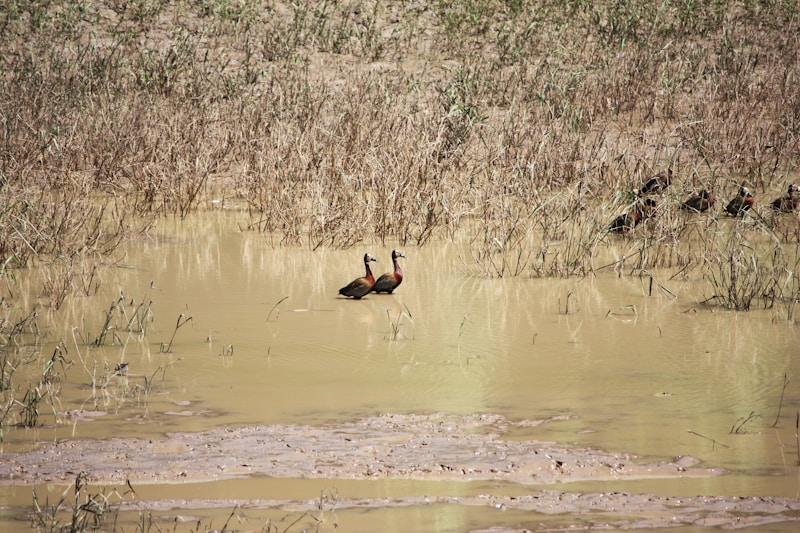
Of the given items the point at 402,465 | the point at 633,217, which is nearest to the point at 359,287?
the point at 633,217

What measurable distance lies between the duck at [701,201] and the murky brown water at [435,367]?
1674 millimetres

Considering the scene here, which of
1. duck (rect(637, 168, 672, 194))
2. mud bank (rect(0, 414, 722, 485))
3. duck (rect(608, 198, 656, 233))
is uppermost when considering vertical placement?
duck (rect(637, 168, 672, 194))

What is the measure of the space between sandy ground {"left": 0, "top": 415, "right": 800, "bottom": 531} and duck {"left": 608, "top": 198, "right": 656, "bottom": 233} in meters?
4.79

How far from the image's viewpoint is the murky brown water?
4.66 m

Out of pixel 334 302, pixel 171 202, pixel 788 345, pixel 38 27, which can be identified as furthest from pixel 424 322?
Result: pixel 38 27

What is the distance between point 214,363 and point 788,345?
3.56 m

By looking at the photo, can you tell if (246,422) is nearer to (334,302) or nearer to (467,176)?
(334,302)

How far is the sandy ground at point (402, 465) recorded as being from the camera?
4270 mm

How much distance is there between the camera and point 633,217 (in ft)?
32.2

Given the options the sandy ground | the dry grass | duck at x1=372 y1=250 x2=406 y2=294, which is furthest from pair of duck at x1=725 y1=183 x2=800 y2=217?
the sandy ground

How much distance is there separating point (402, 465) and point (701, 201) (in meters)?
6.37

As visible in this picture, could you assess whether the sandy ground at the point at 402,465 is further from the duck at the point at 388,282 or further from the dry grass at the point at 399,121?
the dry grass at the point at 399,121

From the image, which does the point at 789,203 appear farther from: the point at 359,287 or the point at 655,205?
the point at 359,287

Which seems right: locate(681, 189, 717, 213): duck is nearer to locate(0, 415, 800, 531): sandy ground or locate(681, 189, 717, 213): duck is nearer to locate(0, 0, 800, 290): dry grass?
locate(0, 0, 800, 290): dry grass
